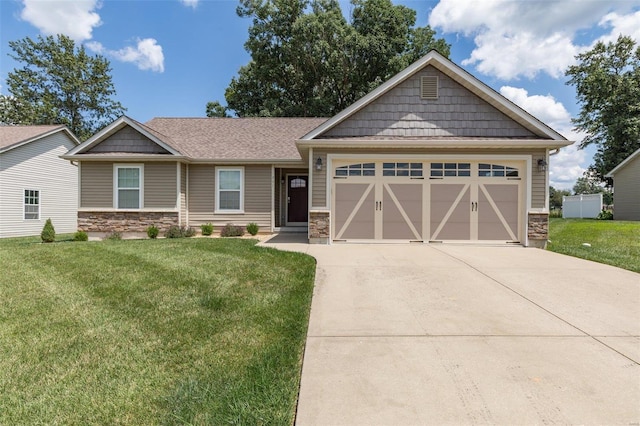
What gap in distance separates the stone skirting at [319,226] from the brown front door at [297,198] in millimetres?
4178

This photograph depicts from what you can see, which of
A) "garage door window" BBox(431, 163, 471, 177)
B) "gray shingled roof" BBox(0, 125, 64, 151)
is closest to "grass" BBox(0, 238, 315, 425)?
"garage door window" BBox(431, 163, 471, 177)

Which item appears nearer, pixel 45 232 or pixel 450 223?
pixel 450 223

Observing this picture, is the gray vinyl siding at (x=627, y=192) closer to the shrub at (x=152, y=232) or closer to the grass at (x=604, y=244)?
the grass at (x=604, y=244)

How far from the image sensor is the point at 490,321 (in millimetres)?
3654

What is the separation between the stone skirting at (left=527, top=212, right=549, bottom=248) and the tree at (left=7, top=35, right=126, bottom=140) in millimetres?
34374

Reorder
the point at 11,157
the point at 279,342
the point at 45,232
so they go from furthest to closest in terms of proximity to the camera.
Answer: the point at 11,157, the point at 45,232, the point at 279,342

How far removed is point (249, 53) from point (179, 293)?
24.8 metres

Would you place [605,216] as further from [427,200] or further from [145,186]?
[145,186]

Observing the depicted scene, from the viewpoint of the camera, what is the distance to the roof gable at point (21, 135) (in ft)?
46.2

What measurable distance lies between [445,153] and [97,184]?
39.3 feet

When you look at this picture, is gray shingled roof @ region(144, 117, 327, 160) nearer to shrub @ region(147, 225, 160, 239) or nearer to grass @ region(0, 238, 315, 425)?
shrub @ region(147, 225, 160, 239)

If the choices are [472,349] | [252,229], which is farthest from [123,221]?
[472,349]

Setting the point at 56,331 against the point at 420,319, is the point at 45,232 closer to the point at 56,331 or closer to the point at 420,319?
the point at 56,331

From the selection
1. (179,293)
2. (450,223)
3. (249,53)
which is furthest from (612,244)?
(249,53)
